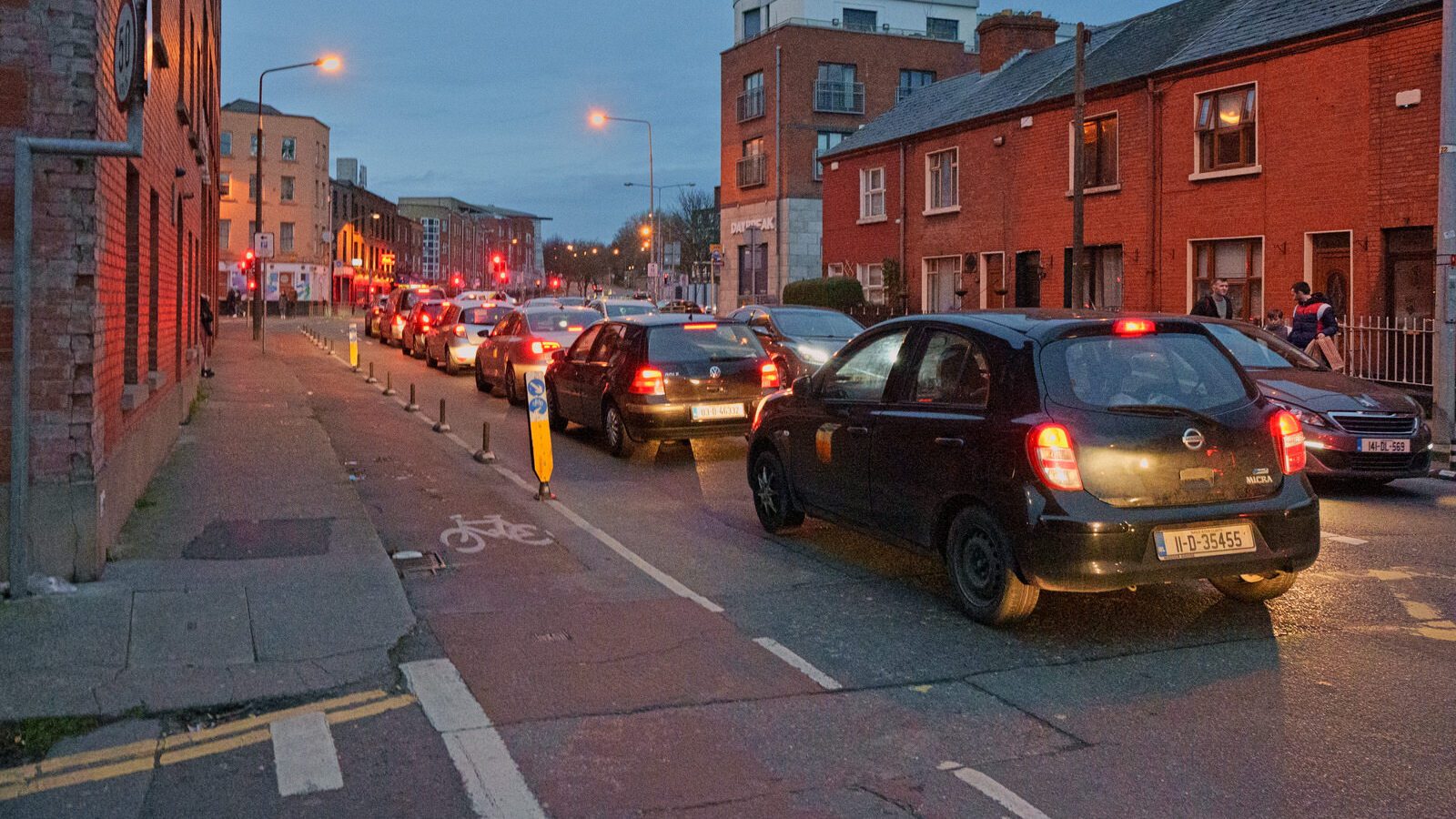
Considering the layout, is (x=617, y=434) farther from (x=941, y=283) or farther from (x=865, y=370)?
(x=941, y=283)

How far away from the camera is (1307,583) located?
7684 mm

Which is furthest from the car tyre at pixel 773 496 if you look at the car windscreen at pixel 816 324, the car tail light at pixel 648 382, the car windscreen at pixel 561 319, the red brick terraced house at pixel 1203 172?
the red brick terraced house at pixel 1203 172

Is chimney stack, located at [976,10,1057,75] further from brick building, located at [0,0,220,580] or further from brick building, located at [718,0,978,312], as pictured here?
brick building, located at [0,0,220,580]

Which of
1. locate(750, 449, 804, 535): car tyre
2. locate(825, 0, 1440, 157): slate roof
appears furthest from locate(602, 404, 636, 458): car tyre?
locate(825, 0, 1440, 157): slate roof

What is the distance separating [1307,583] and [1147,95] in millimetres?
18858

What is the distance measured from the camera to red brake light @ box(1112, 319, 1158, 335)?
6699 millimetres

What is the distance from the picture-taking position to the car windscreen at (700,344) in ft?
44.5

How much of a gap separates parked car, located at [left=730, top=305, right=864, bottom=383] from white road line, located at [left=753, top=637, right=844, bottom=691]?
12.3 meters

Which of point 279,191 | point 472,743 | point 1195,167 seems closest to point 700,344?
Answer: point 472,743

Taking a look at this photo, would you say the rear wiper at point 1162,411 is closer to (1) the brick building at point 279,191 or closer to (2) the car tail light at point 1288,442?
(2) the car tail light at point 1288,442

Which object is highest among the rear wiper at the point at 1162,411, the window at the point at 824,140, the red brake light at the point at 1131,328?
the window at the point at 824,140

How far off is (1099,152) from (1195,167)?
9.77ft

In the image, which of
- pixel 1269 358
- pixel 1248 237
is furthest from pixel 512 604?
pixel 1248 237

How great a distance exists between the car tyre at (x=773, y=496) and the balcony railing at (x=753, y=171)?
39.8m
